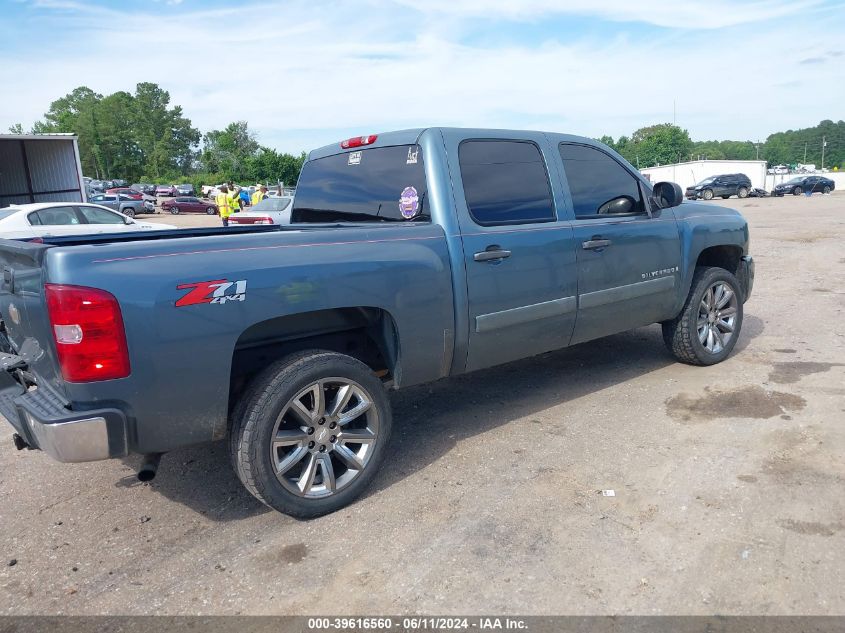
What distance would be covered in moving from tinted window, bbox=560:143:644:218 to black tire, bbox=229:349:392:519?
2137 mm

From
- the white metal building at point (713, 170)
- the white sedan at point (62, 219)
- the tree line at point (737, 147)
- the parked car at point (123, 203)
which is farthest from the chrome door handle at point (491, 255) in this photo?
the tree line at point (737, 147)

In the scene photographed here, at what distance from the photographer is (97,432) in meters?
2.74

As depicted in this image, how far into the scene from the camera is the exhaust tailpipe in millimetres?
3119

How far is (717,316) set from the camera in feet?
18.6

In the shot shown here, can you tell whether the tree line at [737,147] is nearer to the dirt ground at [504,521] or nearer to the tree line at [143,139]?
the tree line at [143,139]

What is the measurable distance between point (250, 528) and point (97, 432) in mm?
961

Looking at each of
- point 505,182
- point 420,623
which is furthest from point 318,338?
point 420,623

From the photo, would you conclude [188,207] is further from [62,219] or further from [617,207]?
[617,207]

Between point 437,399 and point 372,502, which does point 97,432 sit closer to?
point 372,502

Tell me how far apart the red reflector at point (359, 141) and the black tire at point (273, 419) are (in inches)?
65.8

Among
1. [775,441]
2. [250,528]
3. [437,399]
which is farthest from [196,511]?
[775,441]

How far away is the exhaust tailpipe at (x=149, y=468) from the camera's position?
3119 mm

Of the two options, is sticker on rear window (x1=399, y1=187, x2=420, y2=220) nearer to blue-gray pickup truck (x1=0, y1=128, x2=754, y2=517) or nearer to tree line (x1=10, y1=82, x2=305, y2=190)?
blue-gray pickup truck (x1=0, y1=128, x2=754, y2=517)

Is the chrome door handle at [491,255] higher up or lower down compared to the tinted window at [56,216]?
lower down
